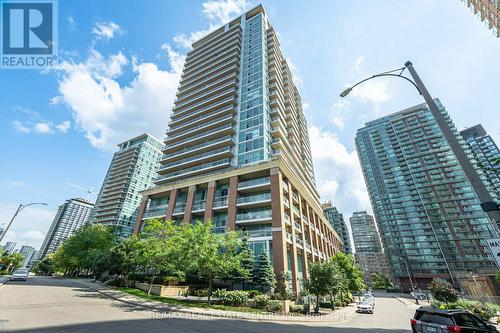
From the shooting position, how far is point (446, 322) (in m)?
9.00

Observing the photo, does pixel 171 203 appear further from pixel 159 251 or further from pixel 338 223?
pixel 338 223

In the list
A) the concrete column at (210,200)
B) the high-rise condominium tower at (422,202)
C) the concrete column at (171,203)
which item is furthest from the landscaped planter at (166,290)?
the high-rise condominium tower at (422,202)

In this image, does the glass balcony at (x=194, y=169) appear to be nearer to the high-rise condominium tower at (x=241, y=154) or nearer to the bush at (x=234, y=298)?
the high-rise condominium tower at (x=241, y=154)

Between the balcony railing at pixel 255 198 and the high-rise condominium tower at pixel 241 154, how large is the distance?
0.16 metres

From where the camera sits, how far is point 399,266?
8662 centimetres

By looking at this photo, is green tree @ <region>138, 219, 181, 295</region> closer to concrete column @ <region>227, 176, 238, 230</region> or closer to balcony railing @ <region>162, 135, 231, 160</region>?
concrete column @ <region>227, 176, 238, 230</region>

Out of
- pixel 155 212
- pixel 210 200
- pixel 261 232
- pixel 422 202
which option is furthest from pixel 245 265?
pixel 422 202

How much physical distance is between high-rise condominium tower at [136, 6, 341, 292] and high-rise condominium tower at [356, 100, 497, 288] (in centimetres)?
5308

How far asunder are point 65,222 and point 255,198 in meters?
184

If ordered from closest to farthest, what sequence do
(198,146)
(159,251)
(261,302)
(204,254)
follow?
1. (204,254)
2. (261,302)
3. (159,251)
4. (198,146)

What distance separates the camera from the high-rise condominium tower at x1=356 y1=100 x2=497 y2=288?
78.1 m

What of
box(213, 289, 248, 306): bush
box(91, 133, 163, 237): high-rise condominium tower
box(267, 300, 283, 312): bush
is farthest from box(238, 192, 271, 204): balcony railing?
box(91, 133, 163, 237): high-rise condominium tower

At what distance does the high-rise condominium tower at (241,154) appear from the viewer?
32.0m

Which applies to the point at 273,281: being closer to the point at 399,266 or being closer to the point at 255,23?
the point at 255,23
